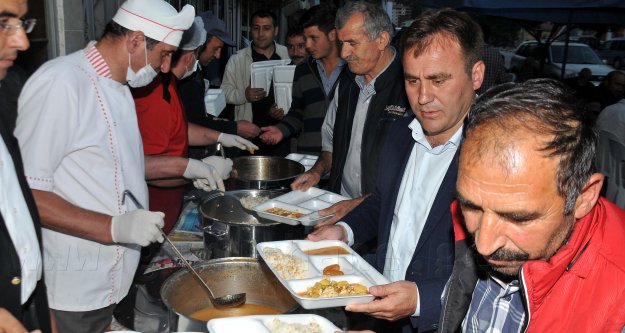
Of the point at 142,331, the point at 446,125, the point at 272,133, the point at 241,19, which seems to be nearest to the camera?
the point at 142,331

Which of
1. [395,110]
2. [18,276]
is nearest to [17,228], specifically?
[18,276]

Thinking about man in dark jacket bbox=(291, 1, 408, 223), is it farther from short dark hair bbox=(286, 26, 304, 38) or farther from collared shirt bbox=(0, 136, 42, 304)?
short dark hair bbox=(286, 26, 304, 38)

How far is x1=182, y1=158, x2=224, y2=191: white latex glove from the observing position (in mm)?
2590

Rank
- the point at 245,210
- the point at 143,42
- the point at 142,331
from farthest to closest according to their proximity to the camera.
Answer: the point at 245,210, the point at 143,42, the point at 142,331

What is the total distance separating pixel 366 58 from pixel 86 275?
63.6 inches

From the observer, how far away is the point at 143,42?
2.07m

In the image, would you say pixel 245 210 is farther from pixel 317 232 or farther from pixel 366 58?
pixel 366 58

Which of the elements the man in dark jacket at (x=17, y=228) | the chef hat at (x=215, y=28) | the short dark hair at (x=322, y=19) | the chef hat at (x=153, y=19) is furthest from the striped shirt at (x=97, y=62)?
the chef hat at (x=215, y=28)

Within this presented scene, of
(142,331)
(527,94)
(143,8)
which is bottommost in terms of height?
(142,331)

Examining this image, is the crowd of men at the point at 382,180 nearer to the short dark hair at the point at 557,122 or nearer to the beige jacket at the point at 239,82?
the short dark hair at the point at 557,122

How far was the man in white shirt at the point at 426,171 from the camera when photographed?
1701 millimetres

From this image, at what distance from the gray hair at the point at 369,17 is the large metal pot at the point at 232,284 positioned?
1.39 meters

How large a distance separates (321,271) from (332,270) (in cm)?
4

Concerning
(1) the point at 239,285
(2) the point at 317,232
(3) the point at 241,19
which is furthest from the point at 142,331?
(3) the point at 241,19
